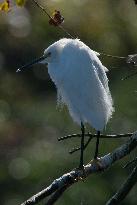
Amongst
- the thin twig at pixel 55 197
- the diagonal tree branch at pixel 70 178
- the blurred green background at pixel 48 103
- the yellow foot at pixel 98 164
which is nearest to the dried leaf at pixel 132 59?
the diagonal tree branch at pixel 70 178

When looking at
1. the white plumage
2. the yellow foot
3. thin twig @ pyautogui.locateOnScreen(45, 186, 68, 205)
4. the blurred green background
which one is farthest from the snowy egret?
the blurred green background

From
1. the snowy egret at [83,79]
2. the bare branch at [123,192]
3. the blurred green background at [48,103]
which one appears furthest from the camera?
the blurred green background at [48,103]

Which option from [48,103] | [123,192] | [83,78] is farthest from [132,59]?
[48,103]

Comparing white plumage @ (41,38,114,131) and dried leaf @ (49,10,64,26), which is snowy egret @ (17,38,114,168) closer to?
white plumage @ (41,38,114,131)

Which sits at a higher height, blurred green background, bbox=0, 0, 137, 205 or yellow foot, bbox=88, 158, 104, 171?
blurred green background, bbox=0, 0, 137, 205

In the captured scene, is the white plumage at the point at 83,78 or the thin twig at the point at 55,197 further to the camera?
the white plumage at the point at 83,78

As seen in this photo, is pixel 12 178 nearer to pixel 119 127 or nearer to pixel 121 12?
pixel 119 127

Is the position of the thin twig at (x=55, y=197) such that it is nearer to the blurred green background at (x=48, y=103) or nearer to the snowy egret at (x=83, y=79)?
the snowy egret at (x=83, y=79)
